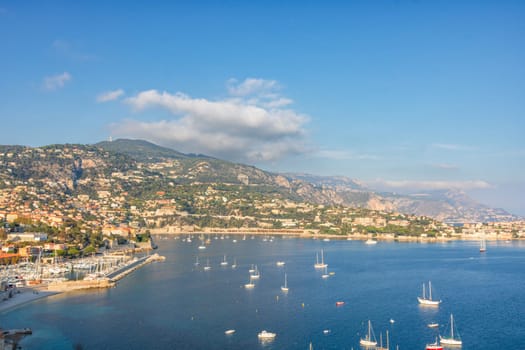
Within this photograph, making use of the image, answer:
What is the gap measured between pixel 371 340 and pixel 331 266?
3602 centimetres

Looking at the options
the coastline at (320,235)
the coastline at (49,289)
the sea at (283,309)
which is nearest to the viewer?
the sea at (283,309)

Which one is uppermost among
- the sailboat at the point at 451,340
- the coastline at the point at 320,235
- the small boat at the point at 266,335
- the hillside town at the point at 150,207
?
the hillside town at the point at 150,207

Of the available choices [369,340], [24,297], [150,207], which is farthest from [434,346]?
[150,207]

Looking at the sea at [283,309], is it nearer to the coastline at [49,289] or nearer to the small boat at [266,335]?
the small boat at [266,335]

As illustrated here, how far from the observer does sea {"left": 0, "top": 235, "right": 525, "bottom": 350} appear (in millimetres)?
33406

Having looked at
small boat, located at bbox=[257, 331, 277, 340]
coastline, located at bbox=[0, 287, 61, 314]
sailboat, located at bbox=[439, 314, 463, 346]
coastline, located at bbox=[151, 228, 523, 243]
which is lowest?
sailboat, located at bbox=[439, 314, 463, 346]

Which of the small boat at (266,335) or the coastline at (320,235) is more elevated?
the coastline at (320,235)

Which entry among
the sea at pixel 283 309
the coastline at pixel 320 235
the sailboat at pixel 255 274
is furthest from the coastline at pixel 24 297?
the coastline at pixel 320 235

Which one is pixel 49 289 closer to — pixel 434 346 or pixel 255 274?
pixel 255 274

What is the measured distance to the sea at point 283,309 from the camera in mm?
33406

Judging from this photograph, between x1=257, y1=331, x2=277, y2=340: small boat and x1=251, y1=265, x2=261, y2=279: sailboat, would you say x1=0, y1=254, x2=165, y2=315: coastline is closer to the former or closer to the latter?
x1=251, y1=265, x2=261, y2=279: sailboat

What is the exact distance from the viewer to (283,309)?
42031mm

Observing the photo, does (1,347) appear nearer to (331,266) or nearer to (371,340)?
(371,340)

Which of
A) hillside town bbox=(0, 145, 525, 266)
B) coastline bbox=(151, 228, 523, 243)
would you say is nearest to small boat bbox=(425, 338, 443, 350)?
hillside town bbox=(0, 145, 525, 266)
